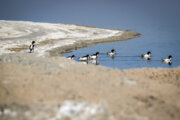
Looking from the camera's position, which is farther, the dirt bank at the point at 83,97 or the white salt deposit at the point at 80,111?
the dirt bank at the point at 83,97

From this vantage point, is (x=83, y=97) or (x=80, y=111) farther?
(x=83, y=97)

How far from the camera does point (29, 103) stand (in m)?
9.10

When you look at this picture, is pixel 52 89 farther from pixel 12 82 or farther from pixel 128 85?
pixel 128 85

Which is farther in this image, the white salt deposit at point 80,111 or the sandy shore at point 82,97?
the sandy shore at point 82,97

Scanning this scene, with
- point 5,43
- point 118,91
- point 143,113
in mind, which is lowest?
point 143,113

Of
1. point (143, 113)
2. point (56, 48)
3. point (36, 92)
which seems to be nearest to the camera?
point (143, 113)

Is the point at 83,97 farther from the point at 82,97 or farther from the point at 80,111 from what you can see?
the point at 80,111

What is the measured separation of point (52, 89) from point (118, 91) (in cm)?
319

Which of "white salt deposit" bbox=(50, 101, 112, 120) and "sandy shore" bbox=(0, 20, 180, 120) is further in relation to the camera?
"sandy shore" bbox=(0, 20, 180, 120)

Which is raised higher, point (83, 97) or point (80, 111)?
point (83, 97)

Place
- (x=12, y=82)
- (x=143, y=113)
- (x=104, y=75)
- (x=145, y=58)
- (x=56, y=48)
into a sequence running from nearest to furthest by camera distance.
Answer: (x=143, y=113), (x=12, y=82), (x=104, y=75), (x=145, y=58), (x=56, y=48)

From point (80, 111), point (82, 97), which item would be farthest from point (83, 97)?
point (80, 111)

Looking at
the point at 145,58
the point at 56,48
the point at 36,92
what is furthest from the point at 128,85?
the point at 56,48

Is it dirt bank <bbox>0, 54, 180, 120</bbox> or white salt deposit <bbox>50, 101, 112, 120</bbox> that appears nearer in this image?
white salt deposit <bbox>50, 101, 112, 120</bbox>
